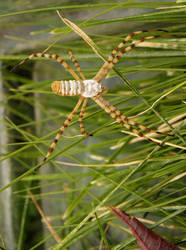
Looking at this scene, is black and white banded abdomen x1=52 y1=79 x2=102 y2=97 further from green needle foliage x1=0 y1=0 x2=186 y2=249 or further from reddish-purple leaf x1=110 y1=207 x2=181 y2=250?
reddish-purple leaf x1=110 y1=207 x2=181 y2=250

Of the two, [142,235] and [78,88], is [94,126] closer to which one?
[78,88]

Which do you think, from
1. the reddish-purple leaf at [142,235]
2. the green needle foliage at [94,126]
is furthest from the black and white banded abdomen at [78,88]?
the reddish-purple leaf at [142,235]

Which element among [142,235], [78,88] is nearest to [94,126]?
[78,88]

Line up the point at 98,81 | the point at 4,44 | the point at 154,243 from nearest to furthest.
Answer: the point at 154,243 < the point at 98,81 < the point at 4,44

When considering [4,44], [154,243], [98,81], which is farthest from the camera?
[4,44]

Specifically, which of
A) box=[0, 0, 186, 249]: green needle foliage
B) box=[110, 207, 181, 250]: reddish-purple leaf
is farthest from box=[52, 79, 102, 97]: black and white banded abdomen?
box=[110, 207, 181, 250]: reddish-purple leaf

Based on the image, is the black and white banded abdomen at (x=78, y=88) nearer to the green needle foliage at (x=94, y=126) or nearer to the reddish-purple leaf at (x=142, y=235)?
the green needle foliage at (x=94, y=126)

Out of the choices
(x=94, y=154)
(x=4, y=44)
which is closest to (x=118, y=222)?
(x=94, y=154)

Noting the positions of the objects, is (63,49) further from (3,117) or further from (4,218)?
(4,218)
